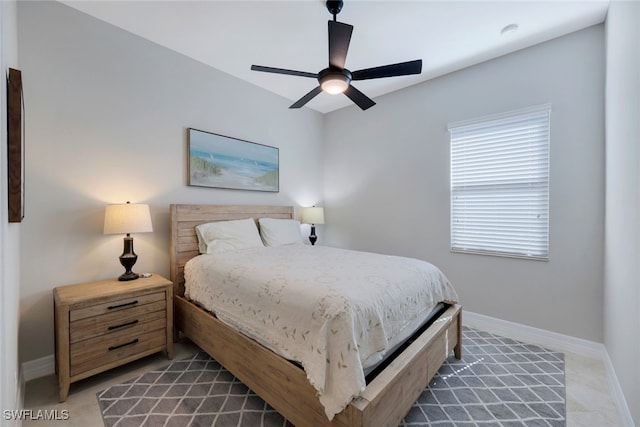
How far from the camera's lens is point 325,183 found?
460 cm

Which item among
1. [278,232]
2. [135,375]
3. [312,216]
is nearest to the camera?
[135,375]

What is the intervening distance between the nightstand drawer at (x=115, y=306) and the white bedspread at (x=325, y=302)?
33 centimetres

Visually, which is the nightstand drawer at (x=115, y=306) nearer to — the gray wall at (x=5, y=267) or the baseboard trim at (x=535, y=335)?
the gray wall at (x=5, y=267)

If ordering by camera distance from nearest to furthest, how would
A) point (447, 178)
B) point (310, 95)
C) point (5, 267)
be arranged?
1. point (5, 267)
2. point (310, 95)
3. point (447, 178)

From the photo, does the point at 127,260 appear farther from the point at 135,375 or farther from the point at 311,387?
the point at 311,387

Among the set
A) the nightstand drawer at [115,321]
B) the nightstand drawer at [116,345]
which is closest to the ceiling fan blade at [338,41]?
the nightstand drawer at [115,321]

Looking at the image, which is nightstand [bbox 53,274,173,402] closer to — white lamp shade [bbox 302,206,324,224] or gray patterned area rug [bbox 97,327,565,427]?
gray patterned area rug [bbox 97,327,565,427]

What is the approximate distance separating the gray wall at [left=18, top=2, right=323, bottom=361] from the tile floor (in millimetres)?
452

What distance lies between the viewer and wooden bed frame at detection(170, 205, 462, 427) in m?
1.31

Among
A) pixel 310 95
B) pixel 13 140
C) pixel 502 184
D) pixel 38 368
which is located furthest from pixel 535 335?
pixel 38 368

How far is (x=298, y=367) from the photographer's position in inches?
58.1

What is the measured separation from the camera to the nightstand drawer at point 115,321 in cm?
185

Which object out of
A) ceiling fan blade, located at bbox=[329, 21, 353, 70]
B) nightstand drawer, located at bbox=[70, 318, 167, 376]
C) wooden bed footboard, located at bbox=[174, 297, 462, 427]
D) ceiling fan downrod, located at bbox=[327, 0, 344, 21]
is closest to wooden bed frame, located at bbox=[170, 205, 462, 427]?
wooden bed footboard, located at bbox=[174, 297, 462, 427]

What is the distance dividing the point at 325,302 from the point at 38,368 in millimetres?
2407
